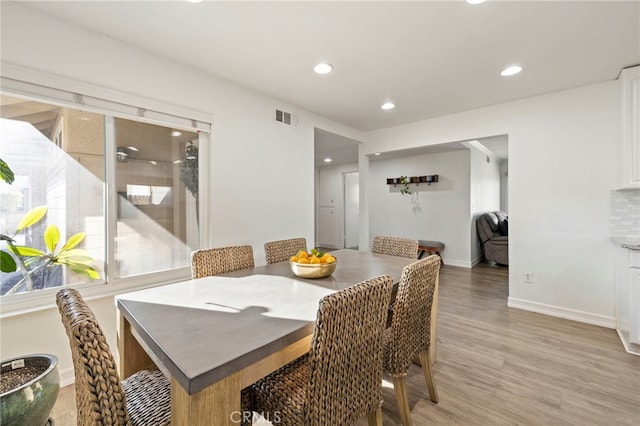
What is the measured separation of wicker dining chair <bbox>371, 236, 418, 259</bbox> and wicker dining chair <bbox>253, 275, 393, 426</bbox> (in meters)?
1.45

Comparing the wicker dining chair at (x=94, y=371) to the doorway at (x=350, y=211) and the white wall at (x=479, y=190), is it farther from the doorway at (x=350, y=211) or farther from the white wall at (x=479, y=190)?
the doorway at (x=350, y=211)

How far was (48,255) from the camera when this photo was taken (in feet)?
6.41

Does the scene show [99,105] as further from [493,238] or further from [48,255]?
[493,238]

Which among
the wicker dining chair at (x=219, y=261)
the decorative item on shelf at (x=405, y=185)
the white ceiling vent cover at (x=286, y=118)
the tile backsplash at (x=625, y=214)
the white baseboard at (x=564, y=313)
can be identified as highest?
the white ceiling vent cover at (x=286, y=118)

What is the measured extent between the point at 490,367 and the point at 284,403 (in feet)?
6.02

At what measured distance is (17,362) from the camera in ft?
4.46

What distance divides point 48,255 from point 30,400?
1.14 m

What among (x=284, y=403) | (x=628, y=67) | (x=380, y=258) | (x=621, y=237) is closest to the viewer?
(x=284, y=403)

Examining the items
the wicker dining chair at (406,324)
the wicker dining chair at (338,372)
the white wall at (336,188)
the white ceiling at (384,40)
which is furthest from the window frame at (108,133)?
the white wall at (336,188)

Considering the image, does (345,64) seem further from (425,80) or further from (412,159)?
(412,159)

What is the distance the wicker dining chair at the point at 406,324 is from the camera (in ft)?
4.75

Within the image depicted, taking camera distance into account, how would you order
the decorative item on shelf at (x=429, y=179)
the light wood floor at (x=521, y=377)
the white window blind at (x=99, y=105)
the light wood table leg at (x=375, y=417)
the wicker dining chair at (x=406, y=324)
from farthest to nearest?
the decorative item on shelf at (x=429, y=179) < the white window blind at (x=99, y=105) < the light wood floor at (x=521, y=377) < the wicker dining chair at (x=406, y=324) < the light wood table leg at (x=375, y=417)

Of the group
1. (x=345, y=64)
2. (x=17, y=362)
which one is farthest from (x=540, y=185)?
(x=17, y=362)

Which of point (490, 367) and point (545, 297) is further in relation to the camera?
point (545, 297)
